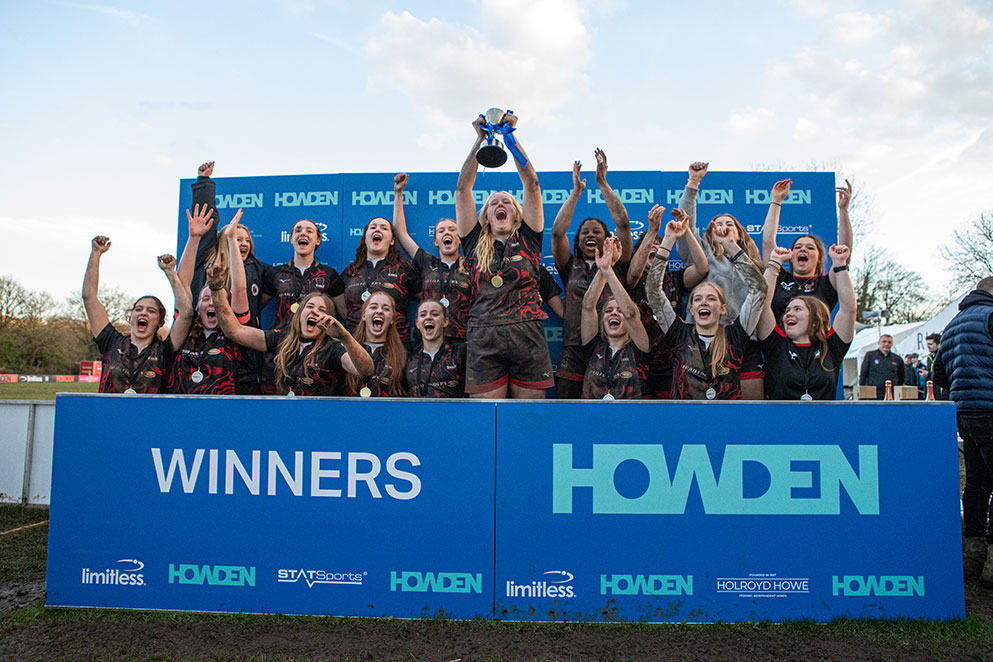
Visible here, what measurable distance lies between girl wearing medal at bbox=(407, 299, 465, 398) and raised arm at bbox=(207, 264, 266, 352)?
1312 mm

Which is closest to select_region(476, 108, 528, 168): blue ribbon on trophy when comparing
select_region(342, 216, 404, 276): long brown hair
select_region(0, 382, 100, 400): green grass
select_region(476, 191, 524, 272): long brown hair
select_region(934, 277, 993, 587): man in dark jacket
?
select_region(476, 191, 524, 272): long brown hair

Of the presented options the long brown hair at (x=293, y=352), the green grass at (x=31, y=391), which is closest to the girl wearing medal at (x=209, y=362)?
the long brown hair at (x=293, y=352)

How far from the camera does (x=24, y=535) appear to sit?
517 centimetres

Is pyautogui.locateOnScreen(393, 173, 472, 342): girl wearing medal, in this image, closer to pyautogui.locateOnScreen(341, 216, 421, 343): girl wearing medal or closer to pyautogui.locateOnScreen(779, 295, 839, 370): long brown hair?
pyautogui.locateOnScreen(341, 216, 421, 343): girl wearing medal

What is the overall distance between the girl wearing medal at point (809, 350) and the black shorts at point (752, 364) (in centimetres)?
15

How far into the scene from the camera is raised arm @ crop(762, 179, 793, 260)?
5289 millimetres

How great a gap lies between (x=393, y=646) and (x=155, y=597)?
137 cm

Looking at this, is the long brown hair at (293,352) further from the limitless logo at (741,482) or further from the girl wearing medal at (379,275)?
the limitless logo at (741,482)

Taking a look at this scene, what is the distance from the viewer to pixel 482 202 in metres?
5.99

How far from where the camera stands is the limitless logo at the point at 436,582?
3188 millimetres

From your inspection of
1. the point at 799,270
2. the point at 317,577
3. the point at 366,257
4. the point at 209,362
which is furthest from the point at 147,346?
the point at 799,270

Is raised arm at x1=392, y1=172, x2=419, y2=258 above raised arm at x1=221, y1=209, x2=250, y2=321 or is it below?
above

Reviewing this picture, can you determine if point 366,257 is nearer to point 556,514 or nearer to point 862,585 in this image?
point 556,514

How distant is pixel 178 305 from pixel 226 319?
532 millimetres
